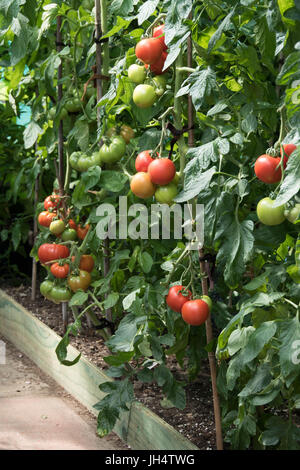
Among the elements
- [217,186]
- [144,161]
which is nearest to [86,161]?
[144,161]

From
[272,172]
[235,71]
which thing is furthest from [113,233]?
[272,172]

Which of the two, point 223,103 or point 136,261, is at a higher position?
point 223,103

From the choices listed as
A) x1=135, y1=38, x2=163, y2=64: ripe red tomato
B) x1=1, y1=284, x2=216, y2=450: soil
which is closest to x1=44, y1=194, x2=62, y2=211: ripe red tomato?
x1=1, y1=284, x2=216, y2=450: soil

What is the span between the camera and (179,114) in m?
1.93

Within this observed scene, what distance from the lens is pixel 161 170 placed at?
1799 mm

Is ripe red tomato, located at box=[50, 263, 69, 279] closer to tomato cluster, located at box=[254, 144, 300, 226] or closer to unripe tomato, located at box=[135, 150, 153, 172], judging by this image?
unripe tomato, located at box=[135, 150, 153, 172]

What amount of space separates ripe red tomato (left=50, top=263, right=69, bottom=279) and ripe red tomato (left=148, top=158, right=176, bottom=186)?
0.77 metres

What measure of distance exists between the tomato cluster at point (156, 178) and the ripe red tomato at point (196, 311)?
0.92 ft

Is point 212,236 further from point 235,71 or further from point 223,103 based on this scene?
point 235,71

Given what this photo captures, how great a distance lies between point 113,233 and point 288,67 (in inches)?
39.7

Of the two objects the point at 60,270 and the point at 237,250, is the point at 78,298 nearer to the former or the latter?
the point at 60,270

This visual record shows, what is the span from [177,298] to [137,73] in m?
0.61

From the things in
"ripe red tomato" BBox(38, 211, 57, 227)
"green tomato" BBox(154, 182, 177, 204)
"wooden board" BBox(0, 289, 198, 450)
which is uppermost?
"green tomato" BBox(154, 182, 177, 204)

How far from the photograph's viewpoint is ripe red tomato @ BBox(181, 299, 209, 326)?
1.80m
